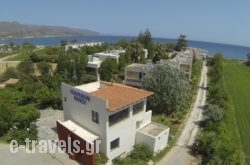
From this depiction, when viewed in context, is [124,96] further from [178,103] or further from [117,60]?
[117,60]

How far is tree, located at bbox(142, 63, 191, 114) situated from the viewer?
122ft

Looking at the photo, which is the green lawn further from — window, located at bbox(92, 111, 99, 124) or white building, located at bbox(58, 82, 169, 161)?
window, located at bbox(92, 111, 99, 124)

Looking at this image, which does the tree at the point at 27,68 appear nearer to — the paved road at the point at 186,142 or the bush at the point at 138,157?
the paved road at the point at 186,142

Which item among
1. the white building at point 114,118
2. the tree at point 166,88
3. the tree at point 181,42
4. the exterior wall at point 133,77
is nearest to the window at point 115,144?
the white building at point 114,118

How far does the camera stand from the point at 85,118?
2603cm

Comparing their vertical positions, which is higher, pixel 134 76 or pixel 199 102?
pixel 134 76

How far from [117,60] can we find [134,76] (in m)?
15.1

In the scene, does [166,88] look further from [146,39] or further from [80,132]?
[146,39]

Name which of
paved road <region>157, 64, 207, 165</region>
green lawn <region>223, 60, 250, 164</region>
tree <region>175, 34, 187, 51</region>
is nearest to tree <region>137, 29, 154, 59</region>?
tree <region>175, 34, 187, 51</region>

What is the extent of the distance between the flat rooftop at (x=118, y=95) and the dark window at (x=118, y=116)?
107 cm

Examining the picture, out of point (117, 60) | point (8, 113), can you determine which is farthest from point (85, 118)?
point (117, 60)

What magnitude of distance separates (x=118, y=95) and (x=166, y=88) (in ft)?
42.6

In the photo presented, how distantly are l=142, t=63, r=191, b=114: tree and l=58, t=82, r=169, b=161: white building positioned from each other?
851cm

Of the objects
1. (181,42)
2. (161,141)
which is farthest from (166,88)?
(181,42)
